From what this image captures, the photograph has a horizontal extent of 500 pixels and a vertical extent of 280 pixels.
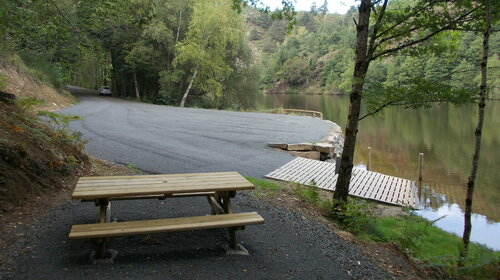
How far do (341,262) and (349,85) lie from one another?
2954 mm

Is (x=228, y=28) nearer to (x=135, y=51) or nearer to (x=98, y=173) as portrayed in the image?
(x=135, y=51)

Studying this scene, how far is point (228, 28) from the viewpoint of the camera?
1271 inches

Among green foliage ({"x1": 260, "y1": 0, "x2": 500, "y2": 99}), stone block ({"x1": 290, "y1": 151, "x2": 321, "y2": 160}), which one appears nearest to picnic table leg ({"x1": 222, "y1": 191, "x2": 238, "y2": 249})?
green foliage ({"x1": 260, "y1": 0, "x2": 500, "y2": 99})

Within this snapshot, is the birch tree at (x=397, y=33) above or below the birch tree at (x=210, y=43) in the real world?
below

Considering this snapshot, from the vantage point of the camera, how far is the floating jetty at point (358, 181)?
926 centimetres

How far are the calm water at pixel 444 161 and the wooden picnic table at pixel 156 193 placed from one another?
294 centimetres

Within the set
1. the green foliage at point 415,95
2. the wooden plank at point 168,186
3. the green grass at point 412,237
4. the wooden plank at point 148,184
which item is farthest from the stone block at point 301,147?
the wooden plank at point 168,186

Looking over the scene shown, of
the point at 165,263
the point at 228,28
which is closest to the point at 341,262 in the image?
the point at 165,263

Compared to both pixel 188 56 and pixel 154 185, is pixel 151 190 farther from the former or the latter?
pixel 188 56

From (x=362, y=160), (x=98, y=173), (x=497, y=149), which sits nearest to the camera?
(x=98, y=173)

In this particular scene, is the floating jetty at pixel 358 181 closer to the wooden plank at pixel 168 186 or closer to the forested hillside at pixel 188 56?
the wooden plank at pixel 168 186

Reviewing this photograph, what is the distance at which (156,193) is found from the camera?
Answer: 3.85m

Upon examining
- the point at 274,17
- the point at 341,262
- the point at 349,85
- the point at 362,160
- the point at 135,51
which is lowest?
the point at 362,160

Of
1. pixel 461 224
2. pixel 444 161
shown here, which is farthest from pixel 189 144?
pixel 444 161
